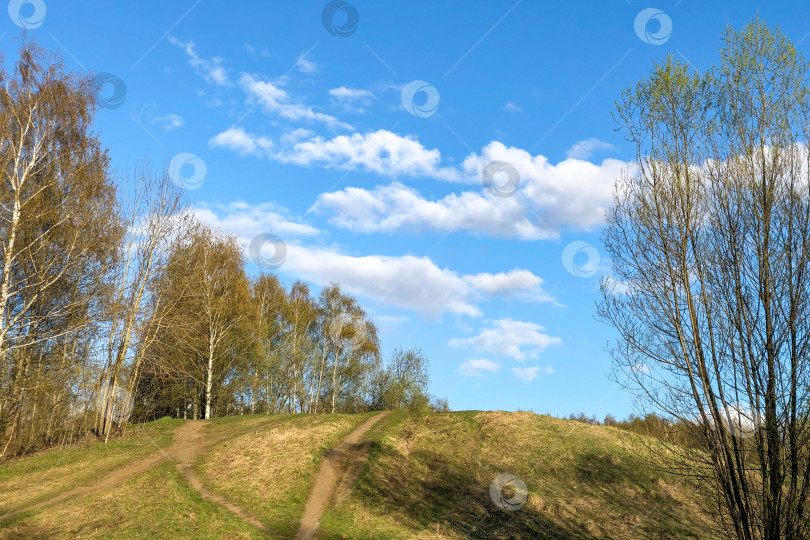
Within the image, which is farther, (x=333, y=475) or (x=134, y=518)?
(x=333, y=475)

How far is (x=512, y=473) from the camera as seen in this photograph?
2389 centimetres

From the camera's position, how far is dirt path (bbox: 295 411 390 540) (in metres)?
19.5

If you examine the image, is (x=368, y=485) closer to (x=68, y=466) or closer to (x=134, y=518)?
(x=134, y=518)

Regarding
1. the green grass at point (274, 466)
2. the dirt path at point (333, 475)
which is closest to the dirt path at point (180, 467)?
the green grass at point (274, 466)

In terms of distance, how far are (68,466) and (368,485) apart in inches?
547

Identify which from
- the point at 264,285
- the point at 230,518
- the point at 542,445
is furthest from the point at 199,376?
the point at 542,445

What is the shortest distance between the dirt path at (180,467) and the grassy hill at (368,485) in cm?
9

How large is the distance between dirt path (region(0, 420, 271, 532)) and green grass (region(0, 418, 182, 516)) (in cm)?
49

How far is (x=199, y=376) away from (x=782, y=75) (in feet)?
136

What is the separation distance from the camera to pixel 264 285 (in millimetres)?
51469

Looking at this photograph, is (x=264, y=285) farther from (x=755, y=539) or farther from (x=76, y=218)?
(x=755, y=539)

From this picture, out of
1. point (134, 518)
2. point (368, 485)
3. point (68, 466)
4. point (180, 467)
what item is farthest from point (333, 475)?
point (68, 466)

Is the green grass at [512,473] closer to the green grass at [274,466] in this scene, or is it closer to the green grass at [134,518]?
the green grass at [274,466]

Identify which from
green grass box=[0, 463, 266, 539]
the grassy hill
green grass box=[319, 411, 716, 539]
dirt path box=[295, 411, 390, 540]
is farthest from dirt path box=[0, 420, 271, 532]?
green grass box=[319, 411, 716, 539]
